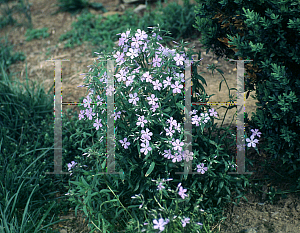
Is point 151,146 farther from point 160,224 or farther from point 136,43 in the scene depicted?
point 136,43

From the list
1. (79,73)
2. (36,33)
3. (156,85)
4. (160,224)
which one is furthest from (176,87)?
(36,33)

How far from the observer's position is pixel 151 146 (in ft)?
7.84

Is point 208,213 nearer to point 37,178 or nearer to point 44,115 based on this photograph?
point 37,178

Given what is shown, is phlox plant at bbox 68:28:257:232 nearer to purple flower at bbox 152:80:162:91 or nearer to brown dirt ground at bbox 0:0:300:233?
purple flower at bbox 152:80:162:91

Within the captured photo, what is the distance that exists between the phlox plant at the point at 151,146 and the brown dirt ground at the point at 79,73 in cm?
22

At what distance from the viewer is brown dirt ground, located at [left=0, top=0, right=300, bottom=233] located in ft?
8.71

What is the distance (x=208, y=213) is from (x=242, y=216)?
30 cm

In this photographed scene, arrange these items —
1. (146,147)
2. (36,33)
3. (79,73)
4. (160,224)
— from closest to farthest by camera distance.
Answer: (160,224) < (146,147) < (79,73) < (36,33)

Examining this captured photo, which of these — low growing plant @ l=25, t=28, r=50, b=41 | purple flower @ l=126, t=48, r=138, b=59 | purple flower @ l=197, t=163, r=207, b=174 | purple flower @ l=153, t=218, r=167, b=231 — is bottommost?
purple flower @ l=153, t=218, r=167, b=231

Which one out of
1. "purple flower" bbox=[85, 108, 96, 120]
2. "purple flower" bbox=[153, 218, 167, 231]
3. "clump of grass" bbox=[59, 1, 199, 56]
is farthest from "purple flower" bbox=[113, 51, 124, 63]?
"clump of grass" bbox=[59, 1, 199, 56]

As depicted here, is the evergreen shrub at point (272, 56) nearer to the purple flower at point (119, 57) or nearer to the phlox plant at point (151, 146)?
the phlox plant at point (151, 146)

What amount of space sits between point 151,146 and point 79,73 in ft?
9.28

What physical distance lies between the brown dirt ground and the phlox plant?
217 mm

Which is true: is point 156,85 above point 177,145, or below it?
above
